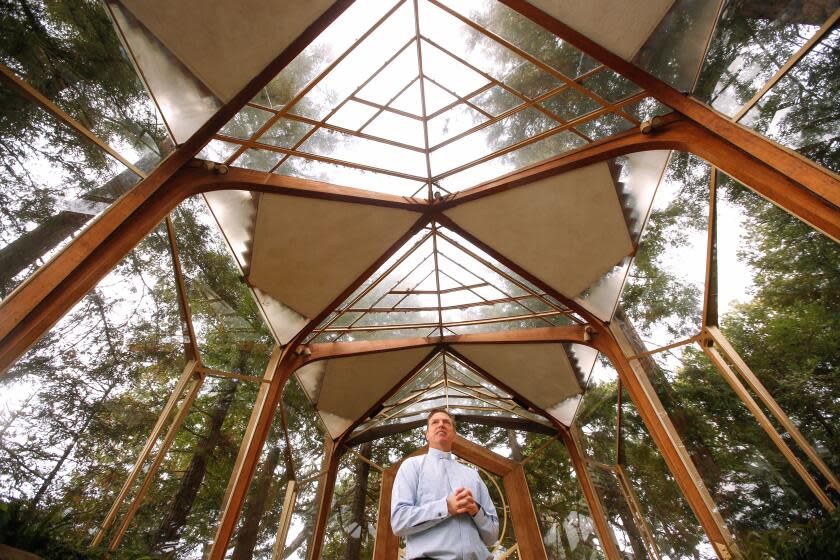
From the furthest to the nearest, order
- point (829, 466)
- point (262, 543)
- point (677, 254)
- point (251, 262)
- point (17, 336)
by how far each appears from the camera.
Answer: point (262, 543)
point (251, 262)
point (677, 254)
point (829, 466)
point (17, 336)

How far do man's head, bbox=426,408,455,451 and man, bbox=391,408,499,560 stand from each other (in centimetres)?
10

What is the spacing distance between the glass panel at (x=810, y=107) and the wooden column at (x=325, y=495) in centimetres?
1146

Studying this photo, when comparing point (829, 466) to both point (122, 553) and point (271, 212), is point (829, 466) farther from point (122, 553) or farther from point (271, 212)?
point (271, 212)

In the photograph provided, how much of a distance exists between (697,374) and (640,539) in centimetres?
450

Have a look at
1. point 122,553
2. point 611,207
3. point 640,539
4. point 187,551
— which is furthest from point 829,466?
point 187,551

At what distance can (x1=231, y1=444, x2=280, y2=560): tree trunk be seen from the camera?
737cm

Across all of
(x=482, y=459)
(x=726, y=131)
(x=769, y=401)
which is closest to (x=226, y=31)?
(x=726, y=131)

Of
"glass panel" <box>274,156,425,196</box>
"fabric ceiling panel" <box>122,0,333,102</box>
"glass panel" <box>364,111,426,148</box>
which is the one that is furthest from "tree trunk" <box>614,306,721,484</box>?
"fabric ceiling panel" <box>122,0,333,102</box>

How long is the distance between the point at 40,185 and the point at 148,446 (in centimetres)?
380

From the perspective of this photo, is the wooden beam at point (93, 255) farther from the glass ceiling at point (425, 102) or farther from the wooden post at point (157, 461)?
the wooden post at point (157, 461)

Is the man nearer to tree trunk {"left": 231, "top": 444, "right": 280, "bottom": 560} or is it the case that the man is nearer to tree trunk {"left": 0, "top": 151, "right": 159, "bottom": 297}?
tree trunk {"left": 0, "top": 151, "right": 159, "bottom": 297}

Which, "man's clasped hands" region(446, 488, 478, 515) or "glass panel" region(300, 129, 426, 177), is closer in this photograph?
"man's clasped hands" region(446, 488, 478, 515)

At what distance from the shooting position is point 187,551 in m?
6.42

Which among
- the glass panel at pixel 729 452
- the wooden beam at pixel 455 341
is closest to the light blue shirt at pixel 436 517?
the glass panel at pixel 729 452
